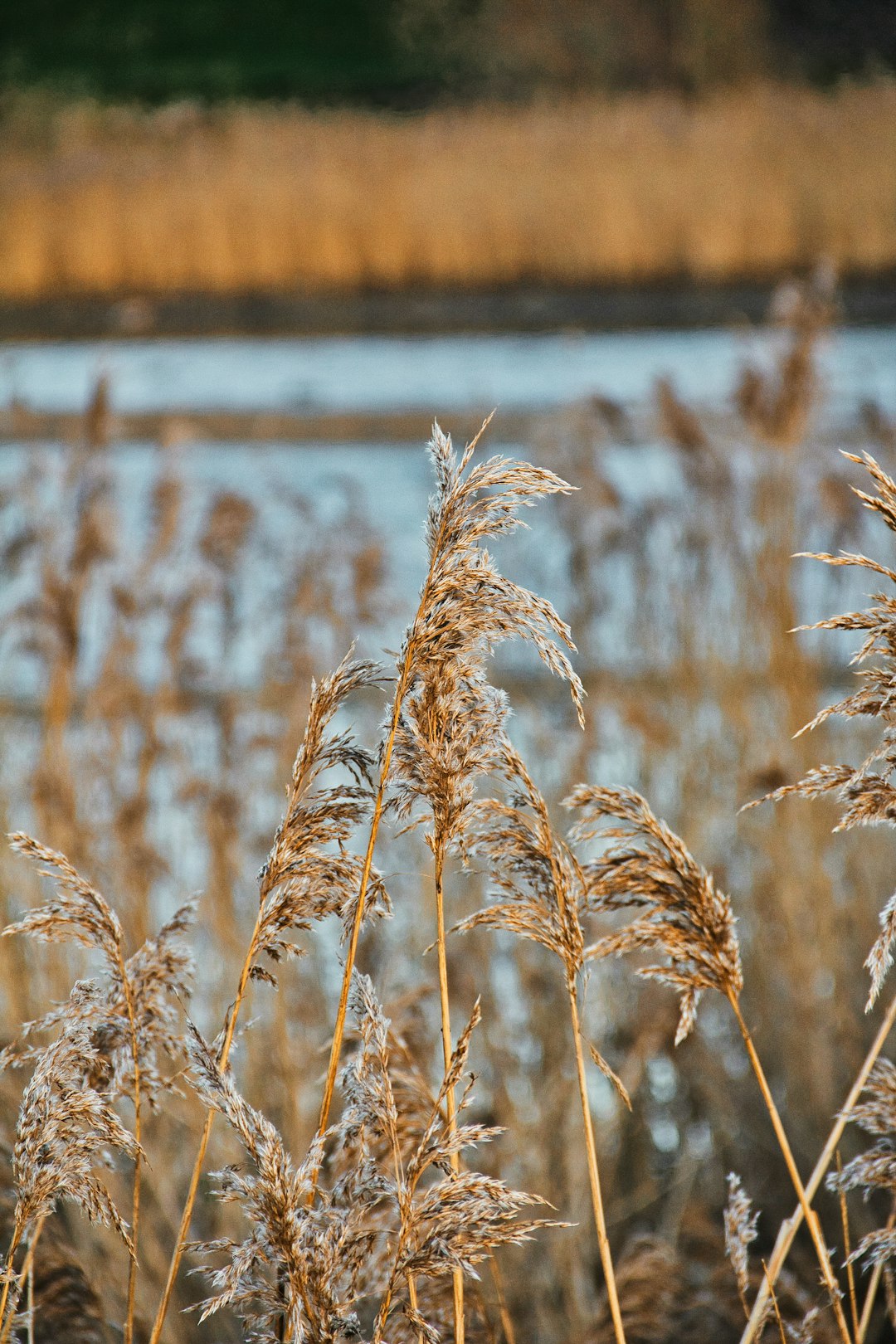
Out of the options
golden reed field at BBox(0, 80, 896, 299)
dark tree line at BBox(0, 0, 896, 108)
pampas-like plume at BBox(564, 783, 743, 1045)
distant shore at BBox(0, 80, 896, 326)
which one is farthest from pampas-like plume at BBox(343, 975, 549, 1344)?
dark tree line at BBox(0, 0, 896, 108)

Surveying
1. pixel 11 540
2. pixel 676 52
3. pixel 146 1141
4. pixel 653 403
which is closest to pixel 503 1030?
pixel 146 1141

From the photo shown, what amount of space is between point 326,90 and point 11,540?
38.2 feet

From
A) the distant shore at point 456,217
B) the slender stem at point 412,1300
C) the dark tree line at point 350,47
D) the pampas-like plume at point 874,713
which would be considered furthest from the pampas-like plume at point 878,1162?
the dark tree line at point 350,47

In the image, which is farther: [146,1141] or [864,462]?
[146,1141]

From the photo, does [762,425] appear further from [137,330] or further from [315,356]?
[137,330]

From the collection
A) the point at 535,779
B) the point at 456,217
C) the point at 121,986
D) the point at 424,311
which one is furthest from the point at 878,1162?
the point at 456,217

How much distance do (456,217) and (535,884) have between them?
10.4m

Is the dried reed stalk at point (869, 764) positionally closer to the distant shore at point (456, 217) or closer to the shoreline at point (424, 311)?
the shoreline at point (424, 311)

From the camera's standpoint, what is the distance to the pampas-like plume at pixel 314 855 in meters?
0.82

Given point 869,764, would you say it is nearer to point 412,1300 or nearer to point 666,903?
point 666,903

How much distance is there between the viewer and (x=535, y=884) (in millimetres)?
864

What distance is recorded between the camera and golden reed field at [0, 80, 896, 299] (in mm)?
9711

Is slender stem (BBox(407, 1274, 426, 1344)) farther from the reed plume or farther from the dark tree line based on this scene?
the dark tree line

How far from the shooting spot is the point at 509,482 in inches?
32.4
